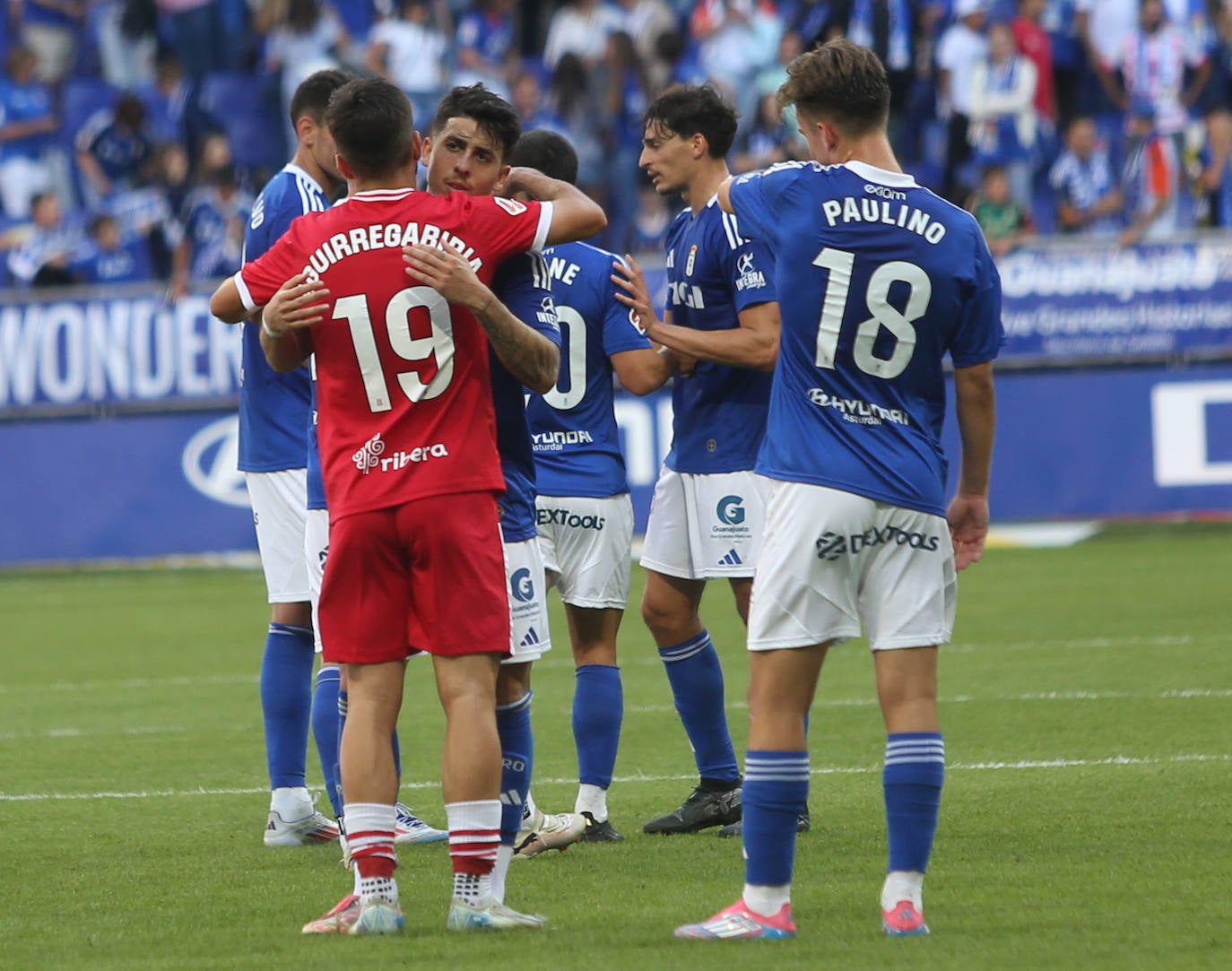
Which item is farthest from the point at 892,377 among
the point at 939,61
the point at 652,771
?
the point at 939,61

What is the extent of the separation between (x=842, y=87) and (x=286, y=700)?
3.12 metres

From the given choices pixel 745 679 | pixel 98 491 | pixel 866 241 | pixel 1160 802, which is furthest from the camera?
pixel 98 491

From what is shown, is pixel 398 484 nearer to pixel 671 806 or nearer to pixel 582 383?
pixel 582 383

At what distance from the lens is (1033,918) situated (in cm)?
504

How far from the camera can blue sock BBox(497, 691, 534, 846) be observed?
5.54 metres

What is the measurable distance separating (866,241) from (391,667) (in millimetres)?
1612

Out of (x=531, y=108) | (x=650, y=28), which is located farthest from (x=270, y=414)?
(x=650, y=28)

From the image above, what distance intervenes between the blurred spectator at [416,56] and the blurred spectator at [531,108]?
90 centimetres

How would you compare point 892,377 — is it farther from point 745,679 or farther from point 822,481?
point 745,679

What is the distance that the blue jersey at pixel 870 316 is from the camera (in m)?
4.91

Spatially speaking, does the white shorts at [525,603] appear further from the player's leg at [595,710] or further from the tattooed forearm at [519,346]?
the player's leg at [595,710]

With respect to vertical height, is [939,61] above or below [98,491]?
above

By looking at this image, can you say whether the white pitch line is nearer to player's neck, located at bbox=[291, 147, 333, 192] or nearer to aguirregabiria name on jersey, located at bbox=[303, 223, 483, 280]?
player's neck, located at bbox=[291, 147, 333, 192]

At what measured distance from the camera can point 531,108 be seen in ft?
65.4
